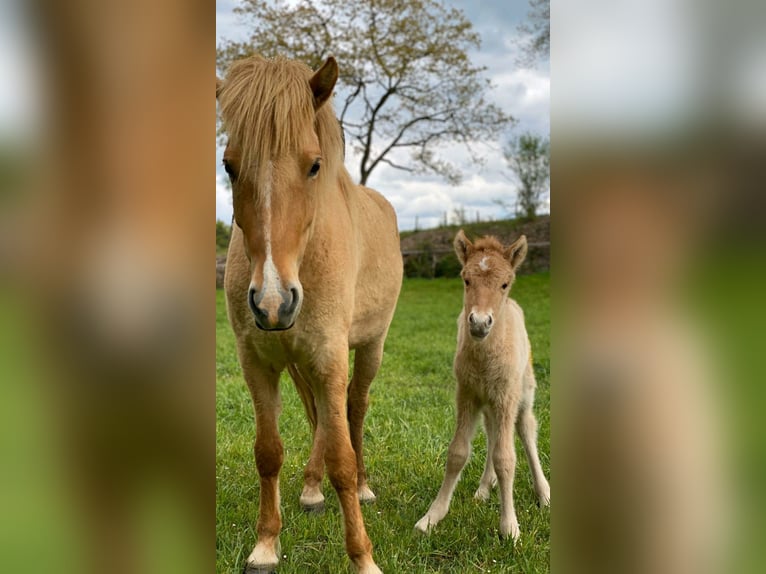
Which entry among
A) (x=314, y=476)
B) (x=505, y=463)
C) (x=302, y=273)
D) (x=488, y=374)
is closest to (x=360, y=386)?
(x=314, y=476)

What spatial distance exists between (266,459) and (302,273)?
3.51 ft

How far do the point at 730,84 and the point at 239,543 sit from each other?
307cm

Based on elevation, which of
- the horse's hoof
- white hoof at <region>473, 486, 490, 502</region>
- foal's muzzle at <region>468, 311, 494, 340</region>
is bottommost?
the horse's hoof

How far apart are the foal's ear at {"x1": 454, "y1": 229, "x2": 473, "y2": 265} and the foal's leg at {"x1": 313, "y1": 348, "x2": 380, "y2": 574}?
105 cm

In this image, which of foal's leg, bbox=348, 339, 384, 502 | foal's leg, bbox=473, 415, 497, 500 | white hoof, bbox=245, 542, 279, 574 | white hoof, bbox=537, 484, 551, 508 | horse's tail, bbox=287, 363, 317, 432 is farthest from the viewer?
foal's leg, bbox=348, 339, 384, 502

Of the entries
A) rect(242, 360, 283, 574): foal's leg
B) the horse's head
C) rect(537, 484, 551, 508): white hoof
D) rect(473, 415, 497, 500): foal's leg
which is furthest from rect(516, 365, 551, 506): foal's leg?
the horse's head

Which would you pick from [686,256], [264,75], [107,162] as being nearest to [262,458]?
[264,75]

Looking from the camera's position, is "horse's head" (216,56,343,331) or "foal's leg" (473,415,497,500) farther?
"foal's leg" (473,415,497,500)

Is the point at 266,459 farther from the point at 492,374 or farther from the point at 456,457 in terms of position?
the point at 492,374

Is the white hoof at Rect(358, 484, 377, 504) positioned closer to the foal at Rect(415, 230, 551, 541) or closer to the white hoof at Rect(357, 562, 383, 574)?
the foal at Rect(415, 230, 551, 541)

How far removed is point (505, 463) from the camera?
10.9ft

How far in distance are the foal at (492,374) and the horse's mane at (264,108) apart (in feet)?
4.68

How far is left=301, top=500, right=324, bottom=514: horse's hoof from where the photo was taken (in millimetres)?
3556

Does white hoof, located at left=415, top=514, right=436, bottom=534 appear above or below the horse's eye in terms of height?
below
